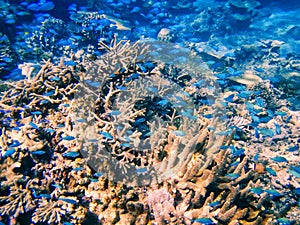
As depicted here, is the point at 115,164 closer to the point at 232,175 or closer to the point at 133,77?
the point at 232,175

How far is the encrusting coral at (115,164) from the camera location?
307 cm

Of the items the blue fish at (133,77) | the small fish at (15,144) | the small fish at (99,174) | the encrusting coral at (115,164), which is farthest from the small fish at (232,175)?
the small fish at (15,144)

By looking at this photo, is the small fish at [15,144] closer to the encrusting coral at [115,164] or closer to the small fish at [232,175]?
the encrusting coral at [115,164]

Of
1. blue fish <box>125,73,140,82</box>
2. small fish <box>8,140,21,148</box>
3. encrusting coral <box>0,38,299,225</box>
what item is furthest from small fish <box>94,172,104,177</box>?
blue fish <box>125,73,140,82</box>

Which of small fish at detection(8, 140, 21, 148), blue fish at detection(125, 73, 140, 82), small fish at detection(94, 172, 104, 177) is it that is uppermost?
blue fish at detection(125, 73, 140, 82)

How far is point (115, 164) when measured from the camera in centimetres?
358

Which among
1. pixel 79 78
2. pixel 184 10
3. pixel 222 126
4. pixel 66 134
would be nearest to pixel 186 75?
pixel 222 126

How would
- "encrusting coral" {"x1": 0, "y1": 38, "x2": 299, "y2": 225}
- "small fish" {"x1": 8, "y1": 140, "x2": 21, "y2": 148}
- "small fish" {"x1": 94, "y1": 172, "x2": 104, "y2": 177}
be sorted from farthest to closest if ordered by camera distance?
"small fish" {"x1": 8, "y1": 140, "x2": 21, "y2": 148} → "small fish" {"x1": 94, "y1": 172, "x2": 104, "y2": 177} → "encrusting coral" {"x1": 0, "y1": 38, "x2": 299, "y2": 225}

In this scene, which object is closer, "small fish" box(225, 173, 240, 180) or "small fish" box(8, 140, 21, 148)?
"small fish" box(225, 173, 240, 180)

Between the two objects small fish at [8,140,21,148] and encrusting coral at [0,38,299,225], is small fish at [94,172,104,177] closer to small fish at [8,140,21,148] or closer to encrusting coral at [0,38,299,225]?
encrusting coral at [0,38,299,225]

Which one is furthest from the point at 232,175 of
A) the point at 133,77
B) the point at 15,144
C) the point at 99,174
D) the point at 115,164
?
the point at 15,144

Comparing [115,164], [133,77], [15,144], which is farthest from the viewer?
[133,77]

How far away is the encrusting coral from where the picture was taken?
307 cm

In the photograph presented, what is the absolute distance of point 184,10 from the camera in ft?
61.7
